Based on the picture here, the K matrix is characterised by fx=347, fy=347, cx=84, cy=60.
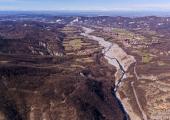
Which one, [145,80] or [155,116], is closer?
[155,116]

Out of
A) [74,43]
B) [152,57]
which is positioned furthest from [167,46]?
[74,43]

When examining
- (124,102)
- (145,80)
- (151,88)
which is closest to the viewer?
(124,102)

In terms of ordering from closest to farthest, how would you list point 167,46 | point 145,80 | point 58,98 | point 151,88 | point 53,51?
1. point 58,98
2. point 151,88
3. point 145,80
4. point 53,51
5. point 167,46

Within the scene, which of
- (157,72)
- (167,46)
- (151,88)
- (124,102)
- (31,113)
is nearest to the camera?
(31,113)

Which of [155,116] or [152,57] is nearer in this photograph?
[155,116]

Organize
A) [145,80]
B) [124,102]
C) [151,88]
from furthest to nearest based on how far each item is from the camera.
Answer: [145,80] → [151,88] → [124,102]

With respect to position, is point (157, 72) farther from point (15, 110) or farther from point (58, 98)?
point (15, 110)

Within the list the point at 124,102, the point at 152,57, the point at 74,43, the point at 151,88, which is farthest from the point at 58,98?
the point at 74,43

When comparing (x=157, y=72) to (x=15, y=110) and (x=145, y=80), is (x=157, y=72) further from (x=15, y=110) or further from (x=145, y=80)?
(x=15, y=110)

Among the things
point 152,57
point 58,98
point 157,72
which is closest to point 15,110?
point 58,98
